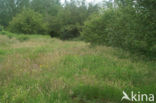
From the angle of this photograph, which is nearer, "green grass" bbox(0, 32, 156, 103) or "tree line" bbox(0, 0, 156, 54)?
"green grass" bbox(0, 32, 156, 103)

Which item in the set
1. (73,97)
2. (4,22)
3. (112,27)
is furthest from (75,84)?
(4,22)

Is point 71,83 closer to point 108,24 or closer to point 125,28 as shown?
point 125,28

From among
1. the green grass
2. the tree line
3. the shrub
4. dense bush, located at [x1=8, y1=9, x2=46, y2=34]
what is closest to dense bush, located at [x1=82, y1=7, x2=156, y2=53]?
the tree line

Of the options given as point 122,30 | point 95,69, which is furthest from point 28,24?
point 95,69

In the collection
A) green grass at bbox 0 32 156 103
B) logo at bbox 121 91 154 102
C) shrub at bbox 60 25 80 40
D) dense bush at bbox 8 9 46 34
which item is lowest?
logo at bbox 121 91 154 102

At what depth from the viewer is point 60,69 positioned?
548cm

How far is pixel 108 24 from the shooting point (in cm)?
1056

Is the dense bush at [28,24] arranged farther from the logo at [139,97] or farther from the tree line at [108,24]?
the logo at [139,97]

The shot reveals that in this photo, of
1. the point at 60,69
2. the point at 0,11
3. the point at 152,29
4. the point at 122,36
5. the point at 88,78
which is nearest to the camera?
the point at 88,78

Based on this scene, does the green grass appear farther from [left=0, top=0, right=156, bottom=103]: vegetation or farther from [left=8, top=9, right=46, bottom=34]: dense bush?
[left=8, top=9, right=46, bottom=34]: dense bush

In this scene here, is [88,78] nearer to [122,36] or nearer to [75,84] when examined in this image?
[75,84]

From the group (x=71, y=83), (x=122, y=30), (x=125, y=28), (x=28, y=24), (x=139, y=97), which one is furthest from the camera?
(x=28, y=24)

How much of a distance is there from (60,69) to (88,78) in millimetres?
1385

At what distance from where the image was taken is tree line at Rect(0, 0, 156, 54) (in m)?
6.44
